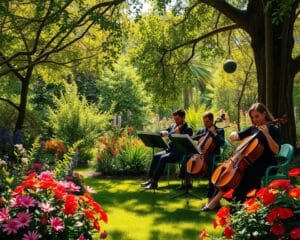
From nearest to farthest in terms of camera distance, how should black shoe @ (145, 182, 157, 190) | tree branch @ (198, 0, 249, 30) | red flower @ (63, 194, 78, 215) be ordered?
red flower @ (63, 194, 78, 215), black shoe @ (145, 182, 157, 190), tree branch @ (198, 0, 249, 30)

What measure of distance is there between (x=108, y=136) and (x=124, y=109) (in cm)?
1055

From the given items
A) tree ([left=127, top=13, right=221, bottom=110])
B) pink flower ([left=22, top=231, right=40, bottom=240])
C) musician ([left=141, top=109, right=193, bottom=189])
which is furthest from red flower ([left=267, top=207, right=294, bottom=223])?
tree ([left=127, top=13, right=221, bottom=110])

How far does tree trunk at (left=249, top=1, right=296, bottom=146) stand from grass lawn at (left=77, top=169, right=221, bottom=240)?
2.10 m

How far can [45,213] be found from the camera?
3.07 m

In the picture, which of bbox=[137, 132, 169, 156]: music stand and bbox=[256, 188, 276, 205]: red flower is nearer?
bbox=[256, 188, 276, 205]: red flower

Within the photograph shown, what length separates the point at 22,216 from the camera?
2973 millimetres

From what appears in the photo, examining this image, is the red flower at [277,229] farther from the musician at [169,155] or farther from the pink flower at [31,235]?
the musician at [169,155]

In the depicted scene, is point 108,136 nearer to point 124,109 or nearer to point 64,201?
point 64,201

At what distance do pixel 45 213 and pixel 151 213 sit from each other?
3857mm

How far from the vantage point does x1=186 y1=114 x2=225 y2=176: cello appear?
7352mm

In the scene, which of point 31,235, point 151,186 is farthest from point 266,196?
point 151,186

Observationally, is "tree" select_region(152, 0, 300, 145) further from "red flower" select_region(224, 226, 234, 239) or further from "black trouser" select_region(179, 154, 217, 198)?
"red flower" select_region(224, 226, 234, 239)

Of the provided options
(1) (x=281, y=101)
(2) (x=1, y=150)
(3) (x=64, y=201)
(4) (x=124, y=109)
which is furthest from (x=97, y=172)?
(4) (x=124, y=109)

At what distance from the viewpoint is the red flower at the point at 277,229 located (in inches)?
108
